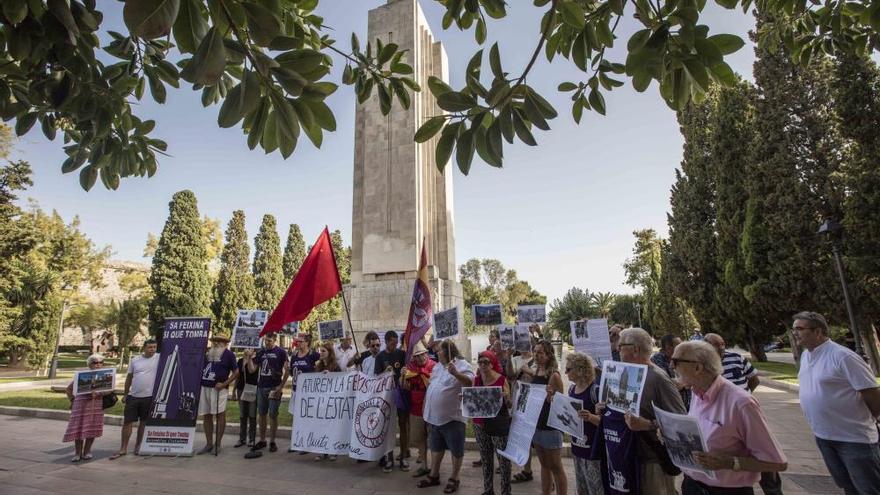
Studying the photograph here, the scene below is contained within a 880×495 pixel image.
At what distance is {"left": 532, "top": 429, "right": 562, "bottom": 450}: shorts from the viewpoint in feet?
14.9

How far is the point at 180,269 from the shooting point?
96.9 feet

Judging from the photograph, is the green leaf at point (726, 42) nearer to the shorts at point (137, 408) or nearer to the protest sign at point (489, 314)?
the protest sign at point (489, 314)

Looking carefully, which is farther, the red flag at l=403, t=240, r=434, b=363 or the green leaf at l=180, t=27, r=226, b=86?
the red flag at l=403, t=240, r=434, b=363

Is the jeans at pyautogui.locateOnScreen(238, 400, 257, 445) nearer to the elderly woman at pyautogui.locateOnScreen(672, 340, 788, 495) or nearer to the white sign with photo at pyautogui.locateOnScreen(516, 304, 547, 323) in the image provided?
the white sign with photo at pyautogui.locateOnScreen(516, 304, 547, 323)

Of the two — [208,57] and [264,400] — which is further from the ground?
[208,57]

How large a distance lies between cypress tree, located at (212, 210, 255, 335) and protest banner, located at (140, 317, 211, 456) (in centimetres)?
2801

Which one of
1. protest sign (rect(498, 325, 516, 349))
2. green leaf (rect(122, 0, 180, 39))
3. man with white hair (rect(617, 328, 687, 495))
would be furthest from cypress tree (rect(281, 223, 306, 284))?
green leaf (rect(122, 0, 180, 39))

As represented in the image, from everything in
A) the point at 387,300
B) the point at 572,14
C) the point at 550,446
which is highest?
the point at 572,14

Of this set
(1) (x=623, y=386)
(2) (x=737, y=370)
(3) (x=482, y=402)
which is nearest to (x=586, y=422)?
(1) (x=623, y=386)

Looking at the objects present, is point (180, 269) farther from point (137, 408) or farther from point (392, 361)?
point (392, 361)

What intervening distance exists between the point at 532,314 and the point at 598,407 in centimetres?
726

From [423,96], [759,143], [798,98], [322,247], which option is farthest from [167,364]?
[798,98]

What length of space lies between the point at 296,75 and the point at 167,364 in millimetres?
7815

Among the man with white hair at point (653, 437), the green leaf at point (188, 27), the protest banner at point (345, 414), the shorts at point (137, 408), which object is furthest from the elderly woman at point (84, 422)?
the man with white hair at point (653, 437)
